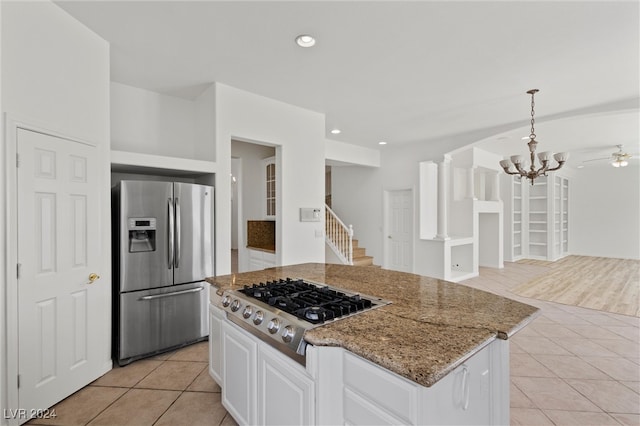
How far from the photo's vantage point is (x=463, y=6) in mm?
2188

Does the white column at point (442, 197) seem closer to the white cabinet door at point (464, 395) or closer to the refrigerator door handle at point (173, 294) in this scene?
the refrigerator door handle at point (173, 294)

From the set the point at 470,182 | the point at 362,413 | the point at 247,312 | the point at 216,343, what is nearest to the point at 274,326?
the point at 247,312

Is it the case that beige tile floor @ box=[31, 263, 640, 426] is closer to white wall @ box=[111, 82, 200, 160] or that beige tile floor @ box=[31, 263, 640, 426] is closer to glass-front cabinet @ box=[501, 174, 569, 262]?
white wall @ box=[111, 82, 200, 160]

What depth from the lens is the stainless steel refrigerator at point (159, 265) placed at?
2.79 metres

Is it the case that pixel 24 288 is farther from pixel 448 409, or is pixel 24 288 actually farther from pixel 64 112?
pixel 448 409

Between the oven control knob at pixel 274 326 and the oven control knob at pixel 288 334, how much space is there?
0.19 feet

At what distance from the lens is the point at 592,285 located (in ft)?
20.0

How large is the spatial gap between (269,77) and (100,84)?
1534 millimetres

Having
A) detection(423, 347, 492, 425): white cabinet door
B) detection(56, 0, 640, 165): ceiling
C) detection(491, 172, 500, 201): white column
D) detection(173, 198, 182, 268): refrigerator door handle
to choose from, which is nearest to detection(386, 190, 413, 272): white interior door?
detection(56, 0, 640, 165): ceiling

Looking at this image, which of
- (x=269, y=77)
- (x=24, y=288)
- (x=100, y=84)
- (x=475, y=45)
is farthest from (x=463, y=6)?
(x=24, y=288)

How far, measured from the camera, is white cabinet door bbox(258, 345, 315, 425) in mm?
1338

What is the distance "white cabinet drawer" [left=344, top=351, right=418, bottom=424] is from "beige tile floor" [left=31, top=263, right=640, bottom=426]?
53.1 inches

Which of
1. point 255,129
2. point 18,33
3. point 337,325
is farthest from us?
point 255,129

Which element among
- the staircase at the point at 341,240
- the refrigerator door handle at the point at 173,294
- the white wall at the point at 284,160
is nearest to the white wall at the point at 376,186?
the staircase at the point at 341,240
